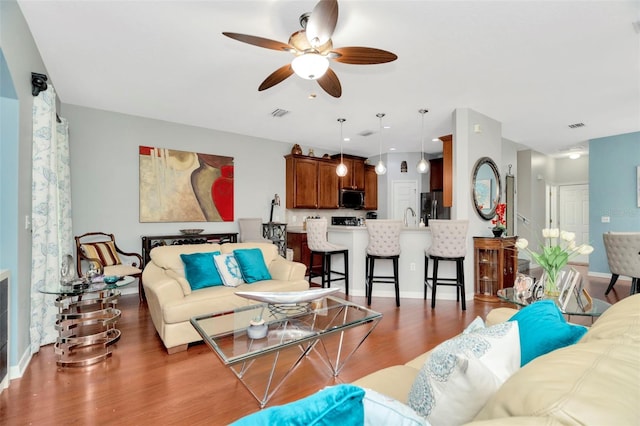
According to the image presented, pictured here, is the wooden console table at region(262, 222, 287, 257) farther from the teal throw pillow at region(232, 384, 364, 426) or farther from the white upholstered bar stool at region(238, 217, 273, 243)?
the teal throw pillow at region(232, 384, 364, 426)

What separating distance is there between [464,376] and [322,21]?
6.83ft

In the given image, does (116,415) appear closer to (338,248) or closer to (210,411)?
(210,411)

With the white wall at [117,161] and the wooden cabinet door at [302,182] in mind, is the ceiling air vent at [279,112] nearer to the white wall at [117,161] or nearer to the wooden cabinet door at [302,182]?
the white wall at [117,161]

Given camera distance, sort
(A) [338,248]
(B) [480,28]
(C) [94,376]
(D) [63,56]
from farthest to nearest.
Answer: (A) [338,248]
(D) [63,56]
(B) [480,28]
(C) [94,376]

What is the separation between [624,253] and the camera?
441cm

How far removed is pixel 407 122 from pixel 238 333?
4.24m

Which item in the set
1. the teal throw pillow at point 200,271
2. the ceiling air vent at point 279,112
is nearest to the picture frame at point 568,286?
the teal throw pillow at point 200,271

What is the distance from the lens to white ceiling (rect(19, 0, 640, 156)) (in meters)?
2.33

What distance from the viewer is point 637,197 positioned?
5516mm

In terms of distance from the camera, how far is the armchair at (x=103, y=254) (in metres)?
3.88

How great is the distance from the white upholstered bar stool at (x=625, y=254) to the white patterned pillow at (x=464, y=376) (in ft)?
16.7

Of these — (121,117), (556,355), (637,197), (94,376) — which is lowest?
(94,376)

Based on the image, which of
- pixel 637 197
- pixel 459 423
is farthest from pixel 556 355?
pixel 637 197

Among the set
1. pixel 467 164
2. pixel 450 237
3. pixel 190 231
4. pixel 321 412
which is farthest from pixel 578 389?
pixel 190 231
